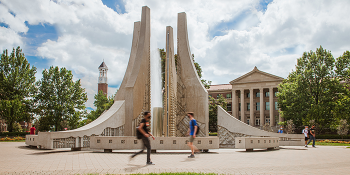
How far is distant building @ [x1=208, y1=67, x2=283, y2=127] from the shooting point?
58.2m

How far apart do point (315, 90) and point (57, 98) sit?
120 feet

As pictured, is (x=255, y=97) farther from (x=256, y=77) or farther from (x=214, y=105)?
(x=214, y=105)

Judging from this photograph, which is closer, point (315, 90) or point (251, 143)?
point (251, 143)

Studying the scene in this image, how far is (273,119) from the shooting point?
192 ft

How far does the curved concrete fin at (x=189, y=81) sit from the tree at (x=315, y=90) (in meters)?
22.7

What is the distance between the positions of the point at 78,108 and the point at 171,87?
95.4ft

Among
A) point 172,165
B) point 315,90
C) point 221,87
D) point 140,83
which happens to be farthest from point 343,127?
point 221,87

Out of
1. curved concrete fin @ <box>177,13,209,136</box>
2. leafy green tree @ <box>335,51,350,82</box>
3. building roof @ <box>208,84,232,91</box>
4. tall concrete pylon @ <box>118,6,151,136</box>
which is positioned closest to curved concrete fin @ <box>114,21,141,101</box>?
tall concrete pylon @ <box>118,6,151,136</box>

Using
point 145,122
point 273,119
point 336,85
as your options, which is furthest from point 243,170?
point 273,119

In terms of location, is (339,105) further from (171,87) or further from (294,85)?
(171,87)

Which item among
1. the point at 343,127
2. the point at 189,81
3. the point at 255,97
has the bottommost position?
the point at 343,127

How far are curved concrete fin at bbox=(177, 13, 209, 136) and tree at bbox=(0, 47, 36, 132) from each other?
2590 centimetres

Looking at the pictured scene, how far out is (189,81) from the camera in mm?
18625

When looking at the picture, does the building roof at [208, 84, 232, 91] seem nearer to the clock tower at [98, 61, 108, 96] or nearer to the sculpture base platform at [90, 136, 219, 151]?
the clock tower at [98, 61, 108, 96]
